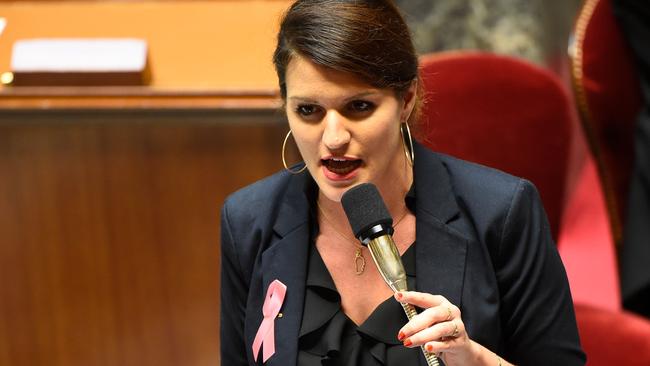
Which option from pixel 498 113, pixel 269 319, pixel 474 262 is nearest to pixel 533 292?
pixel 474 262

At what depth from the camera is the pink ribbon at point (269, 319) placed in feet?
4.51

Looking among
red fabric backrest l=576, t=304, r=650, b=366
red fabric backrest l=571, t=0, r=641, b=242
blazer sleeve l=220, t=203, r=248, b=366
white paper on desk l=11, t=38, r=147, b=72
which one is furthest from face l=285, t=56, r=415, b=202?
red fabric backrest l=571, t=0, r=641, b=242

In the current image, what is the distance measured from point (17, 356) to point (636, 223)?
1.17m

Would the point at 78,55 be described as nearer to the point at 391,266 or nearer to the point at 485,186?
the point at 485,186

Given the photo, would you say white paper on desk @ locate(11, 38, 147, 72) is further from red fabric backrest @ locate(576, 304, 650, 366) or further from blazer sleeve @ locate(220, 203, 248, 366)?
red fabric backrest @ locate(576, 304, 650, 366)

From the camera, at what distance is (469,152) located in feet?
6.43

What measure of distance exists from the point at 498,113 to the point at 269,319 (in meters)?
0.74

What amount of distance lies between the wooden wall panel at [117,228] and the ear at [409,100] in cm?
61

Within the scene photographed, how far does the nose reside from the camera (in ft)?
4.08

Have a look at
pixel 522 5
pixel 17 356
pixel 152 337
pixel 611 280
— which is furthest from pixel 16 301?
pixel 522 5

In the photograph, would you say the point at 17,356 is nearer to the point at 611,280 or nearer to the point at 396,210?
the point at 396,210

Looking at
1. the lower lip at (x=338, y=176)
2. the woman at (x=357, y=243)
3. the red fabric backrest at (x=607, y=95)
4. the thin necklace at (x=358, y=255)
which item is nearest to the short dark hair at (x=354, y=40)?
the woman at (x=357, y=243)

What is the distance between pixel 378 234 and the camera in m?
1.09

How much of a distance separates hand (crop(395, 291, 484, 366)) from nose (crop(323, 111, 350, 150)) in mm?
234
